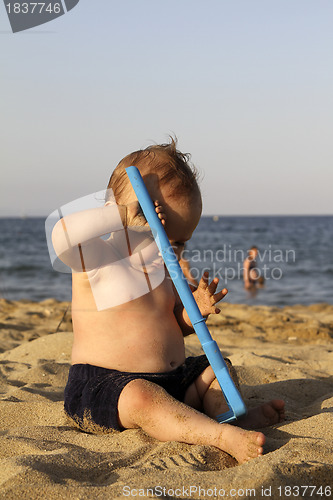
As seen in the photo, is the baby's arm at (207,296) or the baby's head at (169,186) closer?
the baby's arm at (207,296)

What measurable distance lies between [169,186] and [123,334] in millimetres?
601

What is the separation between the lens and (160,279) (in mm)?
2176

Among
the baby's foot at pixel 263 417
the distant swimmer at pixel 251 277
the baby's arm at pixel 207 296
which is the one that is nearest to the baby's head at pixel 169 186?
the baby's arm at pixel 207 296

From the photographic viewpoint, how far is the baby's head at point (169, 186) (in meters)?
2.03

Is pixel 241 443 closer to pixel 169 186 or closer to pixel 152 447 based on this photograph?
pixel 152 447

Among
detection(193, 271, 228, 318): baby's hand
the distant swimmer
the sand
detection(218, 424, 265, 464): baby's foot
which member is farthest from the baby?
the distant swimmer

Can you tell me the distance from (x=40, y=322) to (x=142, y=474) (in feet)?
11.6

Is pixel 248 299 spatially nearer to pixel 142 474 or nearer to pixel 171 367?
pixel 171 367

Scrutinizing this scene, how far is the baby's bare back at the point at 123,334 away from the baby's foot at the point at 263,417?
0.35m

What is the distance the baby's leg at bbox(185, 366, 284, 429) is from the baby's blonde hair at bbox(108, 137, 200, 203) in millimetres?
757

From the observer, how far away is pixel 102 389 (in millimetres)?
1959

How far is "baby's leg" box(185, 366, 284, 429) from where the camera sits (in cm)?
203

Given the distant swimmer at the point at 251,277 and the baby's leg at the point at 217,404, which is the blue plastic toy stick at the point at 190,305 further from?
the distant swimmer at the point at 251,277

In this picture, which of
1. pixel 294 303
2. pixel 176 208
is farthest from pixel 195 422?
pixel 294 303
